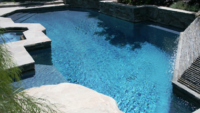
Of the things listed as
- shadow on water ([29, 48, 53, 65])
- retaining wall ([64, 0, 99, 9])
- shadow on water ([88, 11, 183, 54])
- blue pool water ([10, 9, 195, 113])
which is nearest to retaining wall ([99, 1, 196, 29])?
shadow on water ([88, 11, 183, 54])

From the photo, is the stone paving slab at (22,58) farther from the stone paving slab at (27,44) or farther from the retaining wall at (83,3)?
the retaining wall at (83,3)

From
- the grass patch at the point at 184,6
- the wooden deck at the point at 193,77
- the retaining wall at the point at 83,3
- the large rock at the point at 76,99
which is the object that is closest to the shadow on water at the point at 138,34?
the grass patch at the point at 184,6

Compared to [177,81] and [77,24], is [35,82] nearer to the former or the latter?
[177,81]

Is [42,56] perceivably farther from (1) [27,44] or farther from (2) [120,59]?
(2) [120,59]

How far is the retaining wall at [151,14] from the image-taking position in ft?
34.8

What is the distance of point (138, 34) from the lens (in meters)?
10.7

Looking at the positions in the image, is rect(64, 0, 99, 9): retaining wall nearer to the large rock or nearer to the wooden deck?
the wooden deck

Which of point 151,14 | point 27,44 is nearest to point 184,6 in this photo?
point 151,14

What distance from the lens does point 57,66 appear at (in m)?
7.18

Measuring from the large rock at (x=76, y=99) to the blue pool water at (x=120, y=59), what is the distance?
1.29m

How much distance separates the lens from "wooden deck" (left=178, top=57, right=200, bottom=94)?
509 centimetres

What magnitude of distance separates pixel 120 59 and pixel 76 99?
13.7ft

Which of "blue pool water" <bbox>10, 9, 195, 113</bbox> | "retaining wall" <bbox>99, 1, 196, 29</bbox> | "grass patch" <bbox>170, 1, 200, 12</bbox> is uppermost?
"grass patch" <bbox>170, 1, 200, 12</bbox>

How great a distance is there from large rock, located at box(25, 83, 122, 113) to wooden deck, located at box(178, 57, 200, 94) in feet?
8.36
